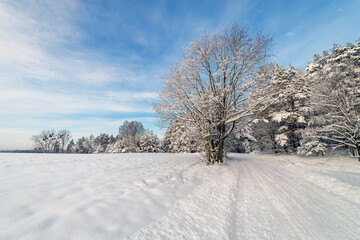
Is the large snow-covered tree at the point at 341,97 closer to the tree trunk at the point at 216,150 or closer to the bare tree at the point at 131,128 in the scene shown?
the tree trunk at the point at 216,150

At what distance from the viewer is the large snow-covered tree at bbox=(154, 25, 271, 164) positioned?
943 centimetres

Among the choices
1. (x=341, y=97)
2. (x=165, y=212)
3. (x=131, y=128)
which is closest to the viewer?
(x=165, y=212)

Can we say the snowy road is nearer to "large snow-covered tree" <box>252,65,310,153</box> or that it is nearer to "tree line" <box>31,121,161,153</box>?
"large snow-covered tree" <box>252,65,310,153</box>

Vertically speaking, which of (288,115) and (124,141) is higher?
(288,115)

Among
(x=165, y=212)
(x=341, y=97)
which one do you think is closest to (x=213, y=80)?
(x=165, y=212)

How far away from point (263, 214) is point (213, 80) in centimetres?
863

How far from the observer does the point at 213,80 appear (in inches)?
404

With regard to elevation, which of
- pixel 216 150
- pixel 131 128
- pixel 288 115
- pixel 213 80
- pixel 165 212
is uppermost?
pixel 213 80

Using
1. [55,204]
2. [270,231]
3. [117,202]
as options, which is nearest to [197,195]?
[270,231]

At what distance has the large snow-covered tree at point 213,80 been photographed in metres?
9.43

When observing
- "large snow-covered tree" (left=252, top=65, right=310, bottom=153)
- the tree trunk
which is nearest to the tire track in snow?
the tree trunk

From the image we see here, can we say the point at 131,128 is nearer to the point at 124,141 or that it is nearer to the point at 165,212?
the point at 124,141

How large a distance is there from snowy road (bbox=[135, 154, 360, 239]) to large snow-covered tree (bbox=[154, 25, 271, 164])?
5181 millimetres

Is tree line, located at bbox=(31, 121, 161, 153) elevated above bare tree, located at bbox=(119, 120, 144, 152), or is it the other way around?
bare tree, located at bbox=(119, 120, 144, 152)
